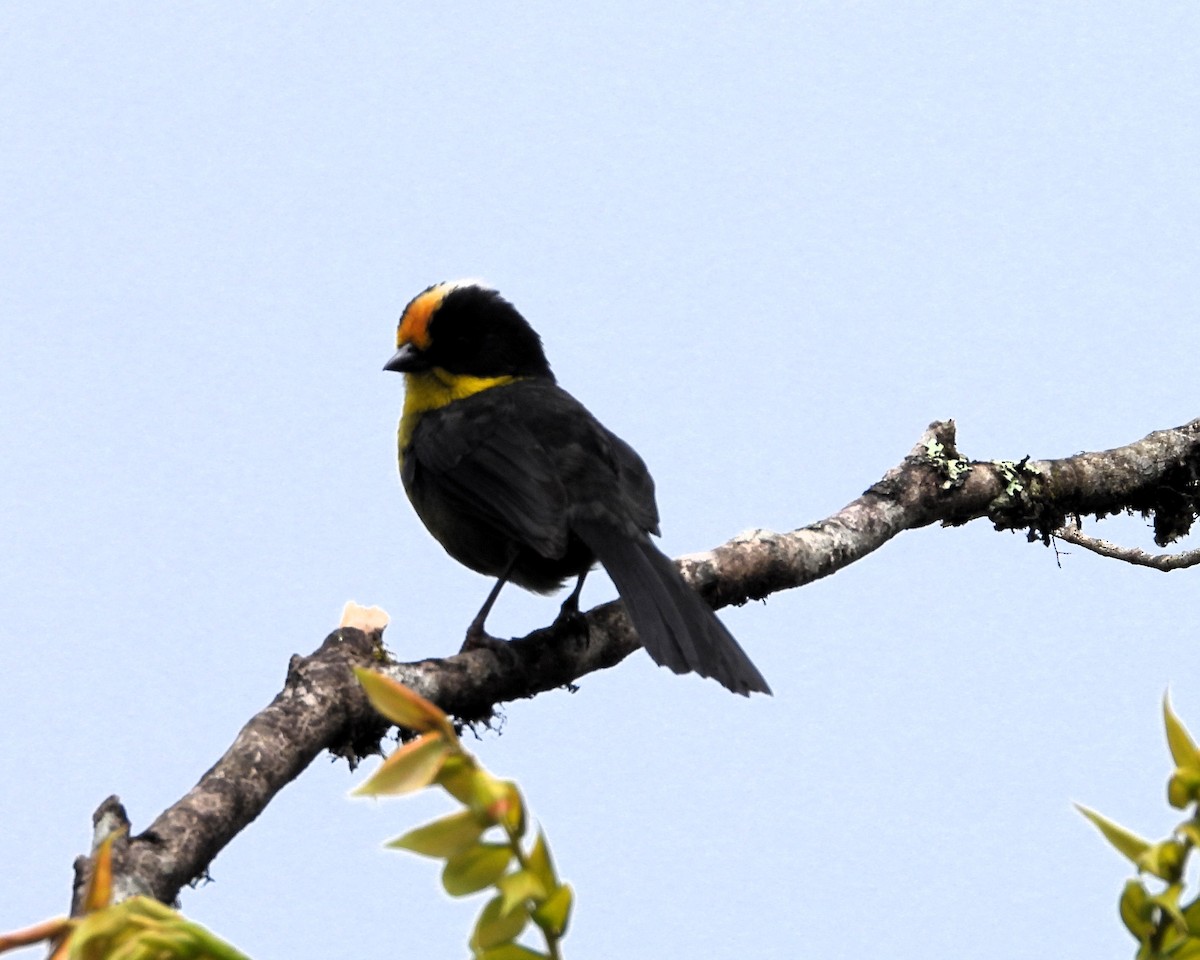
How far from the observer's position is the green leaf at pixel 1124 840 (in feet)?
2.97

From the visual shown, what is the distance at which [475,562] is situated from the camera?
5.18 meters

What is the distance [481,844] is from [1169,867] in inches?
17.3

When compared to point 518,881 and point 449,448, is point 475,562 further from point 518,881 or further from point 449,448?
point 518,881

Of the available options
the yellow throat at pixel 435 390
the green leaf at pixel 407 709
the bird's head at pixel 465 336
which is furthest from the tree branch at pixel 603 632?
the green leaf at pixel 407 709

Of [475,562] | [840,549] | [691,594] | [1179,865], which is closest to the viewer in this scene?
[1179,865]

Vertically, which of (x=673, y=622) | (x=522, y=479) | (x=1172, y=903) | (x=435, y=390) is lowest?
(x=1172, y=903)

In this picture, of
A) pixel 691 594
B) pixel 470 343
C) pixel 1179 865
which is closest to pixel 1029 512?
pixel 691 594

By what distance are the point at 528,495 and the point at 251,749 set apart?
160 cm

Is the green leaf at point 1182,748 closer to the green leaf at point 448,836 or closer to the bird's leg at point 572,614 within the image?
the green leaf at point 448,836

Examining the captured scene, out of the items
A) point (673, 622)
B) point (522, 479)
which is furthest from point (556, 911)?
point (522, 479)

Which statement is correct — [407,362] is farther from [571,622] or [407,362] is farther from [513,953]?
[513,953]

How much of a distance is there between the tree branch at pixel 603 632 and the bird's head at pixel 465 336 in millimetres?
1421

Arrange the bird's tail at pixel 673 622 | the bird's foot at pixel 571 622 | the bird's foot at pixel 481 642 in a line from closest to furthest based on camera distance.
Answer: the bird's tail at pixel 673 622
the bird's foot at pixel 481 642
the bird's foot at pixel 571 622

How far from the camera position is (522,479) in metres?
4.66
